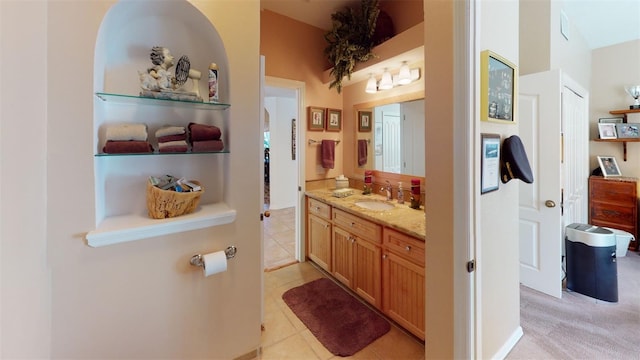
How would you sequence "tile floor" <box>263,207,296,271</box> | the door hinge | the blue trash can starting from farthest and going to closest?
"tile floor" <box>263,207,296,271</box>
the blue trash can
the door hinge

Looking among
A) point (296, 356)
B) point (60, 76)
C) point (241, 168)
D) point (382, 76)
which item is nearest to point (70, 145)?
point (60, 76)

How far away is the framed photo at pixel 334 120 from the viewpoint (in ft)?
10.5

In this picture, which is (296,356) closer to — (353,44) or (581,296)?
(581,296)

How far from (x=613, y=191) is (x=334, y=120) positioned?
3.78m

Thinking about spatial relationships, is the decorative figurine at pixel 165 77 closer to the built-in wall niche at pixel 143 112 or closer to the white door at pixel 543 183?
the built-in wall niche at pixel 143 112

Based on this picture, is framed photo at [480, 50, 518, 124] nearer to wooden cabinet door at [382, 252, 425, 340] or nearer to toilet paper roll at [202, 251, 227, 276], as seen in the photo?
wooden cabinet door at [382, 252, 425, 340]

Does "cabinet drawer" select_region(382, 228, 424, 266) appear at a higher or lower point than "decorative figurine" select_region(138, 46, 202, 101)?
lower

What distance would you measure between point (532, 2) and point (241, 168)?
2.97 metres

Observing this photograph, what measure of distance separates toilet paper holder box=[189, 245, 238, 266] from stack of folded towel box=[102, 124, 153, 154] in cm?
61

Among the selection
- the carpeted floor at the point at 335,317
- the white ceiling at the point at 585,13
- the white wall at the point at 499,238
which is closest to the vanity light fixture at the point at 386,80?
the white ceiling at the point at 585,13

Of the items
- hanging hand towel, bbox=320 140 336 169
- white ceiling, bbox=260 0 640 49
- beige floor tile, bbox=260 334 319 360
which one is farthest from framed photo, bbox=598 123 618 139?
beige floor tile, bbox=260 334 319 360

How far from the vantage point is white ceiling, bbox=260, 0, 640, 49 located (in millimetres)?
2613

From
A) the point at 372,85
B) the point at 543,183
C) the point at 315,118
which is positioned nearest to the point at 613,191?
the point at 543,183

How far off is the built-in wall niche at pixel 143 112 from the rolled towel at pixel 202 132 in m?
0.10
